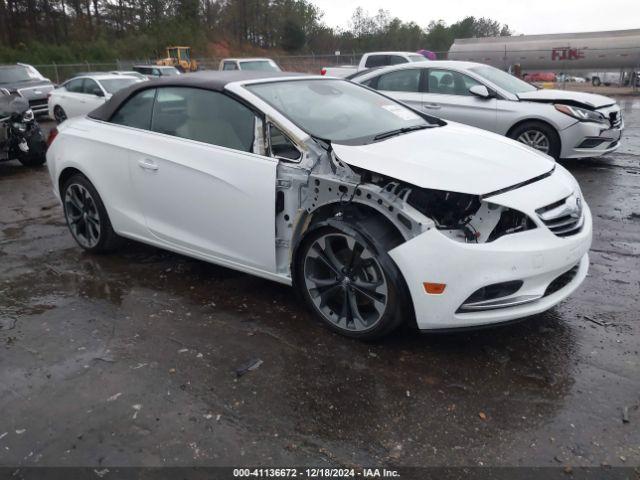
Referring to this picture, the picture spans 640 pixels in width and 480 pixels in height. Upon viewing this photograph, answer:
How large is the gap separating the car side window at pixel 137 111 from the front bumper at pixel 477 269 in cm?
251

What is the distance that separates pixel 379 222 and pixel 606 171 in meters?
6.24

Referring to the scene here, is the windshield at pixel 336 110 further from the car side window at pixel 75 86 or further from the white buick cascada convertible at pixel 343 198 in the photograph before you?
the car side window at pixel 75 86

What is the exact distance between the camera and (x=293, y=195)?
349cm

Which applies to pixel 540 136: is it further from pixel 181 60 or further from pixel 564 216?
pixel 181 60

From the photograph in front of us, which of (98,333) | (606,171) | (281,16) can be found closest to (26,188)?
(98,333)

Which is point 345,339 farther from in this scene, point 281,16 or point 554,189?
point 281,16

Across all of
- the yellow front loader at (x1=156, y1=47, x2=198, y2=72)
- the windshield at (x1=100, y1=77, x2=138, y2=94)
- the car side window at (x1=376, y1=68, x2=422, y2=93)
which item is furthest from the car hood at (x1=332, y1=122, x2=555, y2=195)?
the yellow front loader at (x1=156, y1=47, x2=198, y2=72)

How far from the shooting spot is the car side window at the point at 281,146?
3.52 m

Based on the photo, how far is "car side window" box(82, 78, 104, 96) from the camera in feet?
43.6

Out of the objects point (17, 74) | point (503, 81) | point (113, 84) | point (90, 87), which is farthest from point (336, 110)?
point (17, 74)

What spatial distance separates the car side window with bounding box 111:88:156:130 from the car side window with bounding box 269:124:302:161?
4.25ft

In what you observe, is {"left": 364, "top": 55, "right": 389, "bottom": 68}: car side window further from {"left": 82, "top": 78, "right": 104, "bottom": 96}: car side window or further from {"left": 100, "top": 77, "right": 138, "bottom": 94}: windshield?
{"left": 82, "top": 78, "right": 104, "bottom": 96}: car side window

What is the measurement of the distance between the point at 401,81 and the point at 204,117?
6.02 m

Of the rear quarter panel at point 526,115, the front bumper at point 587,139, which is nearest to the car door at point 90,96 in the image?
the rear quarter panel at point 526,115
